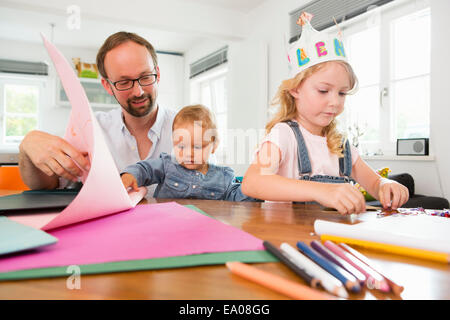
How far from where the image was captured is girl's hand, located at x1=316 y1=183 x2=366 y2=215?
63cm

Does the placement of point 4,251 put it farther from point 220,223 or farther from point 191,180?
point 191,180

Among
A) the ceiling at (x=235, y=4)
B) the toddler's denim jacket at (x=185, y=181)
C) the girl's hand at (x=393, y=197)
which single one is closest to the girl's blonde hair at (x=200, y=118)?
the toddler's denim jacket at (x=185, y=181)

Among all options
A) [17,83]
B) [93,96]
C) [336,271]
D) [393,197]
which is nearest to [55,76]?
[17,83]

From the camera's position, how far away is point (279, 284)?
270mm

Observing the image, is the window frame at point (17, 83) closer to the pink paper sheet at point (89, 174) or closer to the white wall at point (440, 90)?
the white wall at point (440, 90)

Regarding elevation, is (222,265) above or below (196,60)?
below

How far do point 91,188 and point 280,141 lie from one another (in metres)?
0.69

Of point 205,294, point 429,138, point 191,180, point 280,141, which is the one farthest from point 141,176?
point 429,138

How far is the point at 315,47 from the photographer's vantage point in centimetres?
109

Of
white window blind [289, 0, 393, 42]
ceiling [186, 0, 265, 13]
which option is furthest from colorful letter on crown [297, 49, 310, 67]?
ceiling [186, 0, 265, 13]

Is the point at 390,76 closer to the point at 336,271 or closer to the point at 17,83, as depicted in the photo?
the point at 336,271

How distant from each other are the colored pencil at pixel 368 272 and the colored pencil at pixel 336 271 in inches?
0.6

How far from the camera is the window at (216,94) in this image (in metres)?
5.52

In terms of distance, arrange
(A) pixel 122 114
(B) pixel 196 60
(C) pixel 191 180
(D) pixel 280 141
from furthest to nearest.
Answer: (B) pixel 196 60 < (A) pixel 122 114 < (C) pixel 191 180 < (D) pixel 280 141
